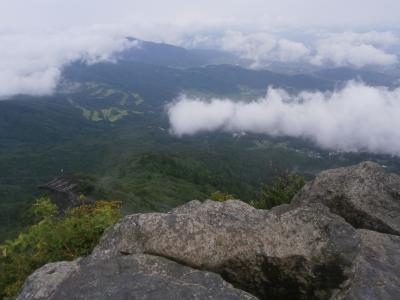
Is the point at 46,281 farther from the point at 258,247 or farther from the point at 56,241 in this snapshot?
the point at 56,241

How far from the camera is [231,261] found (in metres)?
16.2

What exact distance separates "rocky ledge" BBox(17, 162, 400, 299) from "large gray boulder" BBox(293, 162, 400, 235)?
3481mm

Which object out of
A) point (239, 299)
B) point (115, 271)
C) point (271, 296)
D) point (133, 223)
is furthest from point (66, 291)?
point (271, 296)

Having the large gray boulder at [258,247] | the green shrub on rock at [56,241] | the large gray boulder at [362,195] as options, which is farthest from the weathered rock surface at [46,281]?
the large gray boulder at [362,195]

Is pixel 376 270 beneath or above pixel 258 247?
beneath

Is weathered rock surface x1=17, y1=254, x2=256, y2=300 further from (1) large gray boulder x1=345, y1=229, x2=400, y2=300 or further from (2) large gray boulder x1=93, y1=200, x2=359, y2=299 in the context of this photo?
(1) large gray boulder x1=345, y1=229, x2=400, y2=300

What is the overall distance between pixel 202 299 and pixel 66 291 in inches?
161

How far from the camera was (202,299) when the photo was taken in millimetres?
13117

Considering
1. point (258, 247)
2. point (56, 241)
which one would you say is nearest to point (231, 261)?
point (258, 247)

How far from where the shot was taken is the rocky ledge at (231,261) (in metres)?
13.8

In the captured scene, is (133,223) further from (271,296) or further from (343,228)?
(343,228)

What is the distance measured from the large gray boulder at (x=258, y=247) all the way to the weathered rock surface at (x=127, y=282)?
964 mm

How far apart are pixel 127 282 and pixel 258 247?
16.4ft

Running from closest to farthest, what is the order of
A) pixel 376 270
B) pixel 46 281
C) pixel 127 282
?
pixel 127 282 < pixel 46 281 < pixel 376 270
